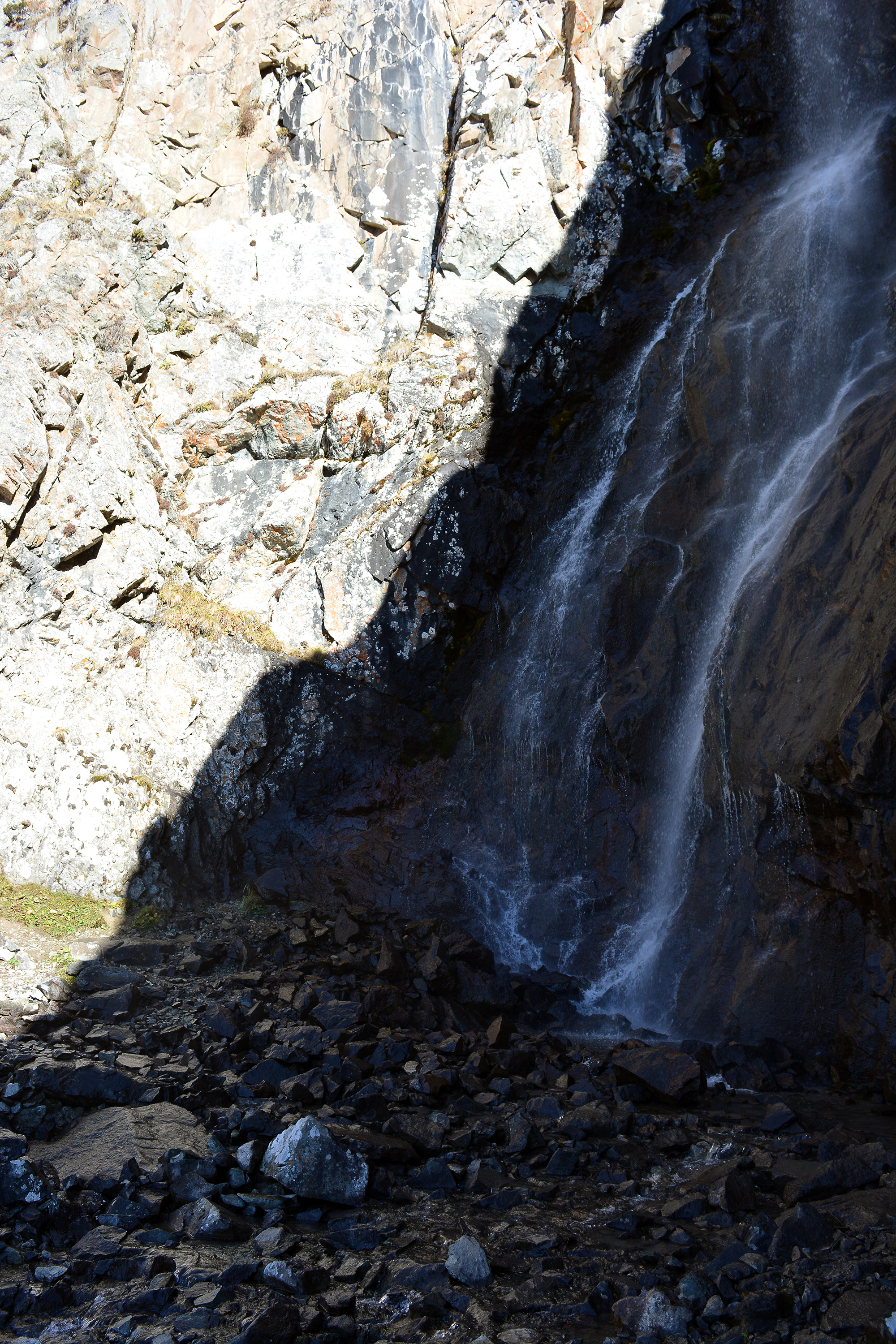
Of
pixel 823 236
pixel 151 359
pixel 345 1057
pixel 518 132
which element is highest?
pixel 518 132

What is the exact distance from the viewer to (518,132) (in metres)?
15.4

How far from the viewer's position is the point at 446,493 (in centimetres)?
1348

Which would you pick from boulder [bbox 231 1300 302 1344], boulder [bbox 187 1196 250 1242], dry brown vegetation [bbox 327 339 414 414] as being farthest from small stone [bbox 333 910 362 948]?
dry brown vegetation [bbox 327 339 414 414]

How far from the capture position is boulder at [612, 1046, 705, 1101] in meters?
6.95

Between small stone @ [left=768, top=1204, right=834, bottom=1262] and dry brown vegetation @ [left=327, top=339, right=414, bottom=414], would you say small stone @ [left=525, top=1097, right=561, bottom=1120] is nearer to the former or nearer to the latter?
small stone @ [left=768, top=1204, right=834, bottom=1262]

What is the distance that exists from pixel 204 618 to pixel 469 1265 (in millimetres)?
10462

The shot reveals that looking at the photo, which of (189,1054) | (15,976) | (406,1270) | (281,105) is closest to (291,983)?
(189,1054)

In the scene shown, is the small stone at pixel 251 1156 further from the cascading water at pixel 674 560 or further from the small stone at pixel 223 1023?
the cascading water at pixel 674 560

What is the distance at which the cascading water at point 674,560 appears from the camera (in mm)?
9922

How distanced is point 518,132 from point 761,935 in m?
13.6

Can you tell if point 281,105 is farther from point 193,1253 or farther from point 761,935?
point 193,1253

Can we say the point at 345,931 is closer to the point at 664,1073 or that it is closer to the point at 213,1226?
the point at 664,1073

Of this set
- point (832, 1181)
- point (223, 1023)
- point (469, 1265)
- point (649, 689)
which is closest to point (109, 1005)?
point (223, 1023)

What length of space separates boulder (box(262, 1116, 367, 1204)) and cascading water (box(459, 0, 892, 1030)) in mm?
4582
